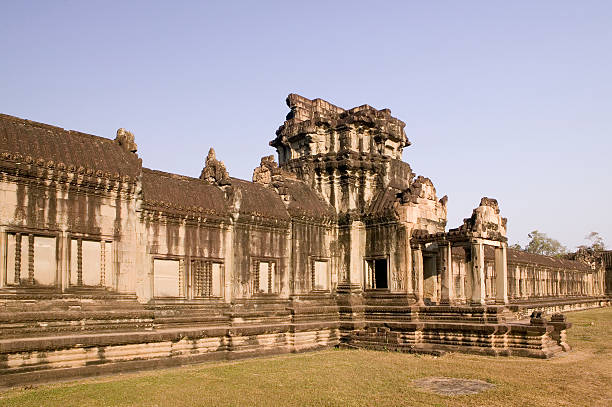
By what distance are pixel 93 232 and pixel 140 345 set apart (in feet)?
11.0

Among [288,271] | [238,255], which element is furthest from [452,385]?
[288,271]

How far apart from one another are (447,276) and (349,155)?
6264mm

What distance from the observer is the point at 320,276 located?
24734mm

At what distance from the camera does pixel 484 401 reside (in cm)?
1329

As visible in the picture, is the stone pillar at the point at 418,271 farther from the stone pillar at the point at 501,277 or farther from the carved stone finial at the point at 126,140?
the carved stone finial at the point at 126,140

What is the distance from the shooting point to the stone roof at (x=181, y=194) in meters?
18.7

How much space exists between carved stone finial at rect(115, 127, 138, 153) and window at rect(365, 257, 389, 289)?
35.7ft

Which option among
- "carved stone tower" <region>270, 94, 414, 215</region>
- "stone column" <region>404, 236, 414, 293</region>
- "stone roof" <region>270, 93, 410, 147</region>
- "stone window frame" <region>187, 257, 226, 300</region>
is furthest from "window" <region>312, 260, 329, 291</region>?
"stone roof" <region>270, 93, 410, 147</region>

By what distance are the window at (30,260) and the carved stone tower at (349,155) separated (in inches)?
501

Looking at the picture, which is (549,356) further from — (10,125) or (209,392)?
(10,125)

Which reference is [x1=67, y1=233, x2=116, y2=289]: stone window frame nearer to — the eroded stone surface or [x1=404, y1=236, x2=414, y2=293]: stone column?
the eroded stone surface

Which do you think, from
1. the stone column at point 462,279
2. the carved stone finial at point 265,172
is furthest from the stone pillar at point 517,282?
the carved stone finial at point 265,172

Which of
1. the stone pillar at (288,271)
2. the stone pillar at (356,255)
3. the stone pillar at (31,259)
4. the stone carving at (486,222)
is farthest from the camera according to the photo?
the stone pillar at (356,255)

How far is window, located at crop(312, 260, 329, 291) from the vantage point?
24.3 meters
